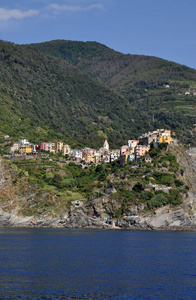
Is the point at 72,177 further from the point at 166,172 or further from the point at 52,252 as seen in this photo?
the point at 52,252

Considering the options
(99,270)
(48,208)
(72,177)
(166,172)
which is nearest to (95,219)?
(48,208)

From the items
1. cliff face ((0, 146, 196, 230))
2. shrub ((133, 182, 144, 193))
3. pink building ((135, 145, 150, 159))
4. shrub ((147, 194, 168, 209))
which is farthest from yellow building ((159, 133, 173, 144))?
shrub ((147, 194, 168, 209))

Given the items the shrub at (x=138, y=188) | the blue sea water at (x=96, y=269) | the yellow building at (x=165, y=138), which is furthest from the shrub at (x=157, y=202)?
the yellow building at (x=165, y=138)

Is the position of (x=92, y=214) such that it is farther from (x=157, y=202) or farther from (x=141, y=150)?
(x=141, y=150)

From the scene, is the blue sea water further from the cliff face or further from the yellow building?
the yellow building

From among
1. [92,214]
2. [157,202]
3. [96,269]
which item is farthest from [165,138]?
[96,269]

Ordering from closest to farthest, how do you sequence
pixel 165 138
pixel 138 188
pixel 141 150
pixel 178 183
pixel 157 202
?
pixel 157 202
pixel 138 188
pixel 178 183
pixel 165 138
pixel 141 150

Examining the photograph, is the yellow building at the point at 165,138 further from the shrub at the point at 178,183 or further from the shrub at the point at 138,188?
the shrub at the point at 138,188
